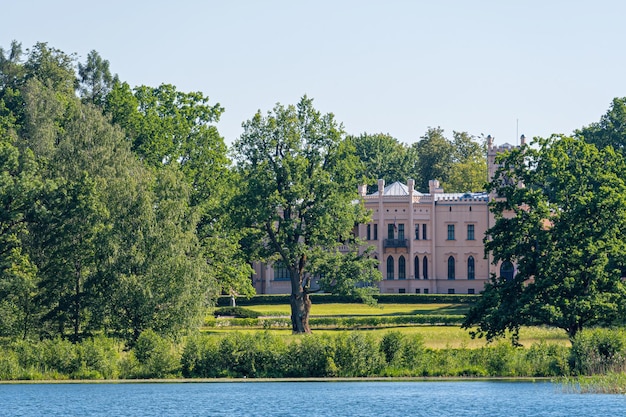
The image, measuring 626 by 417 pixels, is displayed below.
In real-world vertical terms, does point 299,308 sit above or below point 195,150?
below

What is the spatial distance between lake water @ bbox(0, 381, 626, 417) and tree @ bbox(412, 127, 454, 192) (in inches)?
3837

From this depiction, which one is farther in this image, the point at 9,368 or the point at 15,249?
the point at 15,249

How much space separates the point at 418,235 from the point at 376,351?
65740 mm

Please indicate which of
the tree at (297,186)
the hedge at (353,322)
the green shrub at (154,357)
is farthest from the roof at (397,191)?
the green shrub at (154,357)

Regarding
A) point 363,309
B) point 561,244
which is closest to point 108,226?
point 561,244

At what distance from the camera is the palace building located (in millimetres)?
119000

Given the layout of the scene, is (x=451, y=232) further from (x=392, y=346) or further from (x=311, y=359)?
(x=311, y=359)

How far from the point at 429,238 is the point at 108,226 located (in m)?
61.3

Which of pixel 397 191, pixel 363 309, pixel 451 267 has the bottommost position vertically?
pixel 363 309

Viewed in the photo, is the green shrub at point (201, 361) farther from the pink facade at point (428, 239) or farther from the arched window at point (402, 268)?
the arched window at point (402, 268)

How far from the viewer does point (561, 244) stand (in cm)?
6016

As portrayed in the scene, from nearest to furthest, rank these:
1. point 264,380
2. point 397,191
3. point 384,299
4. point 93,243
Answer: point 264,380, point 93,243, point 384,299, point 397,191

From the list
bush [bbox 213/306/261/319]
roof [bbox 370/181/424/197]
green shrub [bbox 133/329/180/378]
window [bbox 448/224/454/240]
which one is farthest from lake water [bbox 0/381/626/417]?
window [bbox 448/224/454/240]

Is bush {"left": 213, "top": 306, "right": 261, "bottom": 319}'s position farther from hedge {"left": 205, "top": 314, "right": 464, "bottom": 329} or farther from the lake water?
the lake water
